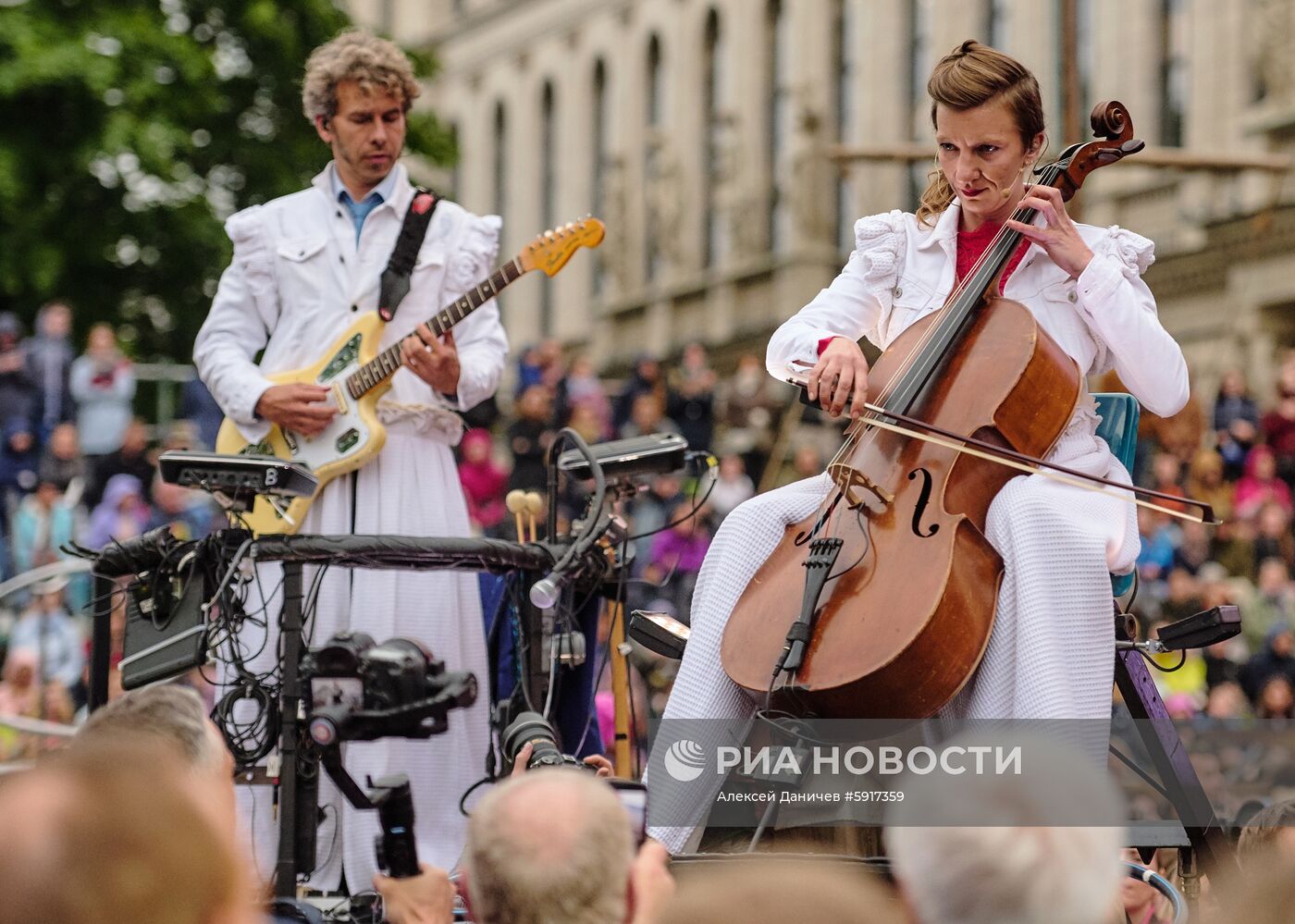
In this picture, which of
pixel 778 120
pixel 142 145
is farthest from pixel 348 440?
pixel 778 120

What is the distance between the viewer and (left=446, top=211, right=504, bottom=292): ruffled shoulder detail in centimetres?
698

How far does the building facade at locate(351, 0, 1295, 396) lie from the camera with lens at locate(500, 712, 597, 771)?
1278 cm

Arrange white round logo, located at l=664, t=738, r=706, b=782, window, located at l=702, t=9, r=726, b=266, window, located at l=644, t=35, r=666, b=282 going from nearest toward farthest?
white round logo, located at l=664, t=738, r=706, b=782, window, located at l=702, t=9, r=726, b=266, window, located at l=644, t=35, r=666, b=282

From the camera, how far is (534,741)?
15.8 feet

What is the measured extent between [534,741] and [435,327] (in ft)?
7.24

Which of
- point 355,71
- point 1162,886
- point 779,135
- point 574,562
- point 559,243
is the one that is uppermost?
point 779,135

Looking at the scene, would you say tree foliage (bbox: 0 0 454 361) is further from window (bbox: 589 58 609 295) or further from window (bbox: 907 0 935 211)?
window (bbox: 589 58 609 295)

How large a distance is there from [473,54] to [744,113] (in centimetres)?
1149

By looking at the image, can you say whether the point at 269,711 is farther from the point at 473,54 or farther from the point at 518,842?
the point at 473,54

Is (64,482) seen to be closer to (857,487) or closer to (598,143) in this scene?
(857,487)

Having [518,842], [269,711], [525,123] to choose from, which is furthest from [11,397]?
[525,123]

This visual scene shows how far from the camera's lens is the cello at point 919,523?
15.4 feet

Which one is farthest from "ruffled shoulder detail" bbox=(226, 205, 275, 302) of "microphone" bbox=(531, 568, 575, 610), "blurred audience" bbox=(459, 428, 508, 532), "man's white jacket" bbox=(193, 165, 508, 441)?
"blurred audience" bbox=(459, 428, 508, 532)

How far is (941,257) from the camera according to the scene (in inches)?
225
